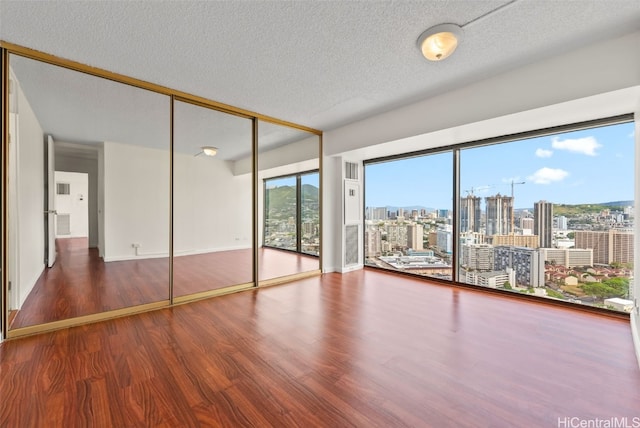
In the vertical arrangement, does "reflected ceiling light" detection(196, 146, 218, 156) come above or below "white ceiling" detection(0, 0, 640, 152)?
below

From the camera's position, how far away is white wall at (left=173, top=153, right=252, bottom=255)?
12.6 ft

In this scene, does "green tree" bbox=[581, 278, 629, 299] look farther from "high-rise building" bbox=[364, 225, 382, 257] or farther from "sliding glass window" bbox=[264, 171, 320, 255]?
"sliding glass window" bbox=[264, 171, 320, 255]

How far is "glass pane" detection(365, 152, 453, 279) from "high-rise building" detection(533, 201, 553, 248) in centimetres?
103

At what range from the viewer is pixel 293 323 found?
2.57 meters

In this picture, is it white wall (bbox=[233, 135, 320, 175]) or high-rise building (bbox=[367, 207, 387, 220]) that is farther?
high-rise building (bbox=[367, 207, 387, 220])

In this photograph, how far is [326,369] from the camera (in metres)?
1.80

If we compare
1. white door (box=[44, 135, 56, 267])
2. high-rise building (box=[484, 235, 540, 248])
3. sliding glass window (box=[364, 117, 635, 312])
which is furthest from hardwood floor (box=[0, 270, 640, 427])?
white door (box=[44, 135, 56, 267])

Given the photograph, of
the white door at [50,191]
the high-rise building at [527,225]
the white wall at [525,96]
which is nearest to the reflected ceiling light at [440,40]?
the white wall at [525,96]

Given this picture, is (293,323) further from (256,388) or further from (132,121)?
(132,121)

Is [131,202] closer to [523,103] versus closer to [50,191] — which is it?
[50,191]

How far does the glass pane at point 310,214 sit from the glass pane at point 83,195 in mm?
2294

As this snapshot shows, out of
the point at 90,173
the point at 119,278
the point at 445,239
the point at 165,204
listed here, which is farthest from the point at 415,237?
the point at 90,173

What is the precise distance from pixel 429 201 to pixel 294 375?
3499mm

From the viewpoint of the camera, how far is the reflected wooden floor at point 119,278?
2.81m
